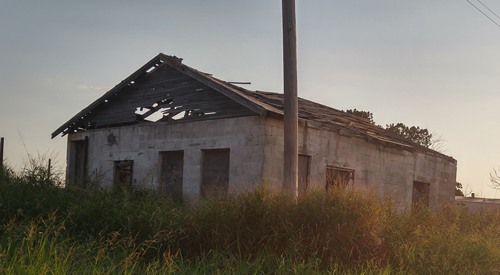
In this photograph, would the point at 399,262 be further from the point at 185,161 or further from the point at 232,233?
the point at 185,161

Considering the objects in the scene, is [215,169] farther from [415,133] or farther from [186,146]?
[415,133]

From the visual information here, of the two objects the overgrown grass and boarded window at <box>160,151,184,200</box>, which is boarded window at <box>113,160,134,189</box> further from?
the overgrown grass

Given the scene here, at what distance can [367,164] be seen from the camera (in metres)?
16.5

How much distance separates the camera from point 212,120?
48.7ft

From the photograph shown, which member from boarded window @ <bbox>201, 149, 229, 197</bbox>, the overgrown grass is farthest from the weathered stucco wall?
the overgrown grass

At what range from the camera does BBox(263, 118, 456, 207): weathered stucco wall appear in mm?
13586

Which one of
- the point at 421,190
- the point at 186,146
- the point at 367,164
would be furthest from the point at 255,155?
the point at 421,190

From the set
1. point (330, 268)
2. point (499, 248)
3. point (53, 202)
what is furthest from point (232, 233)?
point (499, 248)

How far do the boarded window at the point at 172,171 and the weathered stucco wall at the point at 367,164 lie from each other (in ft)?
11.4

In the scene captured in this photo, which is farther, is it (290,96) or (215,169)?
(215,169)

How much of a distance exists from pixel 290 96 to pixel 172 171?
21.4 ft

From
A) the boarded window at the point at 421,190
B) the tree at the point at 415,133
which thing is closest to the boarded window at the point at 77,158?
the boarded window at the point at 421,190

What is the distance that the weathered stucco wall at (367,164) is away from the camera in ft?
44.6

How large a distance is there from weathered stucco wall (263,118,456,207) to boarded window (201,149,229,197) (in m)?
1.62
